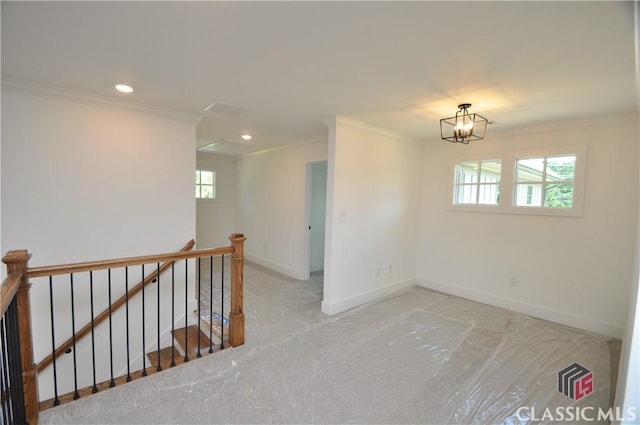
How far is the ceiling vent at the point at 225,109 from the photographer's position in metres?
3.00

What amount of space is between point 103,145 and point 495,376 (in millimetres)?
4131

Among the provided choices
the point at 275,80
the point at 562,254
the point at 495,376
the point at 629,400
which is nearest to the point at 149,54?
the point at 275,80

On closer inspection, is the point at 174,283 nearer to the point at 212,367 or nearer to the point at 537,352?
the point at 212,367

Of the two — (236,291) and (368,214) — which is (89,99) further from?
(368,214)

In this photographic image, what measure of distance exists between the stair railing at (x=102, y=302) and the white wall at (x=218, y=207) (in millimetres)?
2887

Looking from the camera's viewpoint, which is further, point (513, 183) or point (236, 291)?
point (513, 183)

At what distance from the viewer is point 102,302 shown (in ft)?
9.75

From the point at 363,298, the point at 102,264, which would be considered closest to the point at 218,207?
the point at 363,298

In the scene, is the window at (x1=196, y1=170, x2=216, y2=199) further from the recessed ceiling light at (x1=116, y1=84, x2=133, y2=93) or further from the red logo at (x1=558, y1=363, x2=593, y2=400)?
the red logo at (x1=558, y1=363, x2=593, y2=400)

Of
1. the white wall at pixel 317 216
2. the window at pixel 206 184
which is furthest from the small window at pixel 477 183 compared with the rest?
the window at pixel 206 184

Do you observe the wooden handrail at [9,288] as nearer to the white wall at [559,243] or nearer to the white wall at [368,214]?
the white wall at [368,214]

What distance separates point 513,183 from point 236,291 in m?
3.64

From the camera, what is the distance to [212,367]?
2.37m

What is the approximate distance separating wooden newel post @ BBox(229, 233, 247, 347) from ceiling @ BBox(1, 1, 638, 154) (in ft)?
4.55
